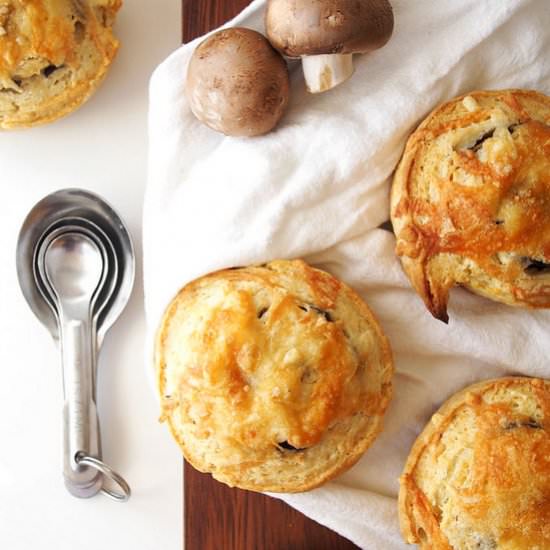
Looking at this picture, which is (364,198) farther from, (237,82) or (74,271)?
(74,271)

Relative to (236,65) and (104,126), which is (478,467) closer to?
(236,65)

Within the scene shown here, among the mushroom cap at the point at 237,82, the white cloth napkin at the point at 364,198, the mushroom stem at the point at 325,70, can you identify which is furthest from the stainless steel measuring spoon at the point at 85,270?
the mushroom stem at the point at 325,70

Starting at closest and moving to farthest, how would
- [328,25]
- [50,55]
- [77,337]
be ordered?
[328,25] < [50,55] < [77,337]

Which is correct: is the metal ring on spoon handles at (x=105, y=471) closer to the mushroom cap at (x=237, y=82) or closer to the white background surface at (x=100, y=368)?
the white background surface at (x=100, y=368)

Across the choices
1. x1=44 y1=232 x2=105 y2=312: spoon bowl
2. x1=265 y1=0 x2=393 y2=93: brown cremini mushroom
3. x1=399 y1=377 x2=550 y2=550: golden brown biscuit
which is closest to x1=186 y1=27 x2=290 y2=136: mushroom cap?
x1=265 y1=0 x2=393 y2=93: brown cremini mushroom

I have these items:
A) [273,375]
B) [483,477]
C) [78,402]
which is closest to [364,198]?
[273,375]

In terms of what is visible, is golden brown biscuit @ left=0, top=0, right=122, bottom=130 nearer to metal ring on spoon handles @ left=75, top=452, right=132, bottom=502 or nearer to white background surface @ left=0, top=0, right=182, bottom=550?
white background surface @ left=0, top=0, right=182, bottom=550

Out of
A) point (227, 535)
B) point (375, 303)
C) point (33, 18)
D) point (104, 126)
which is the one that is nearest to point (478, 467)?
point (375, 303)
